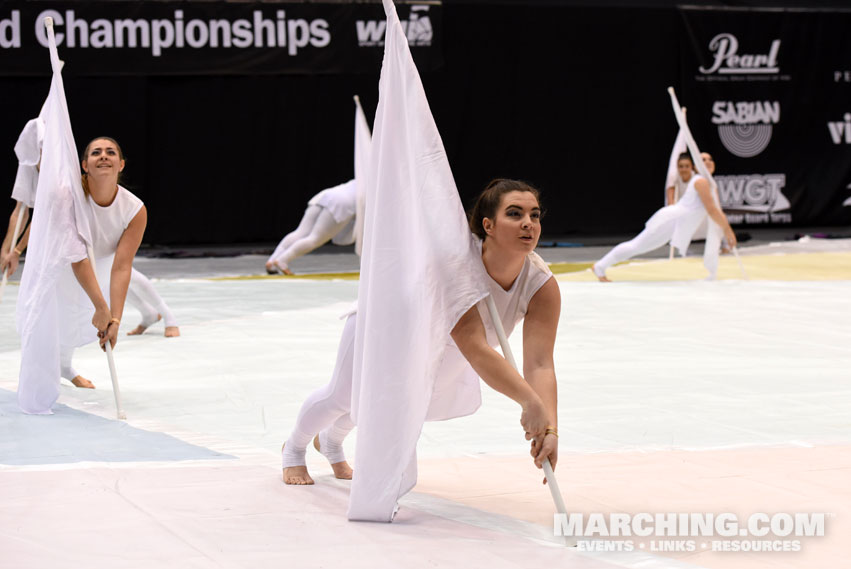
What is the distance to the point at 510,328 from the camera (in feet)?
8.89

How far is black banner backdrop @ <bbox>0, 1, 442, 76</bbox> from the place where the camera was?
389 inches

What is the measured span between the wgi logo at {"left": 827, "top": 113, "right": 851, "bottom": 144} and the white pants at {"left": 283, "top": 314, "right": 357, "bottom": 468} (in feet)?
33.8

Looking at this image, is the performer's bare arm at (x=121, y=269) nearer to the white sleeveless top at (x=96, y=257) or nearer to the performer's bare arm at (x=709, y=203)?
the white sleeveless top at (x=96, y=257)

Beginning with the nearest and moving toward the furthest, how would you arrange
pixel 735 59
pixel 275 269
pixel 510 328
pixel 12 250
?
1. pixel 510 328
2. pixel 12 250
3. pixel 275 269
4. pixel 735 59

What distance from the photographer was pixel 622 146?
11672mm

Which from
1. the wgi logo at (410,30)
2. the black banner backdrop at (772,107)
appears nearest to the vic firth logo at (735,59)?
the black banner backdrop at (772,107)

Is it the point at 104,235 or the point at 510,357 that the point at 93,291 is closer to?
the point at 104,235

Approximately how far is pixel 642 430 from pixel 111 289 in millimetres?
1849

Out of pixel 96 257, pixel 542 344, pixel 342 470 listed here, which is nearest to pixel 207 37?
pixel 96 257

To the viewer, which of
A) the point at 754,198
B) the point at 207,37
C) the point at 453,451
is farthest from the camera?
the point at 754,198

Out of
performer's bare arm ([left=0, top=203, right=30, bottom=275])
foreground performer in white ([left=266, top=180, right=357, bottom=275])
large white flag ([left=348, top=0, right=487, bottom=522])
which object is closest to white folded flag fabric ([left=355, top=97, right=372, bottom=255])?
foreground performer in white ([left=266, top=180, right=357, bottom=275])

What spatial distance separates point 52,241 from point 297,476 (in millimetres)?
1507

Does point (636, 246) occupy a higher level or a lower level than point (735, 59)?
lower

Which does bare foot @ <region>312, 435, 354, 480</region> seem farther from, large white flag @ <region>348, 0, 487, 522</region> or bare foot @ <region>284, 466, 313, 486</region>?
large white flag @ <region>348, 0, 487, 522</region>
